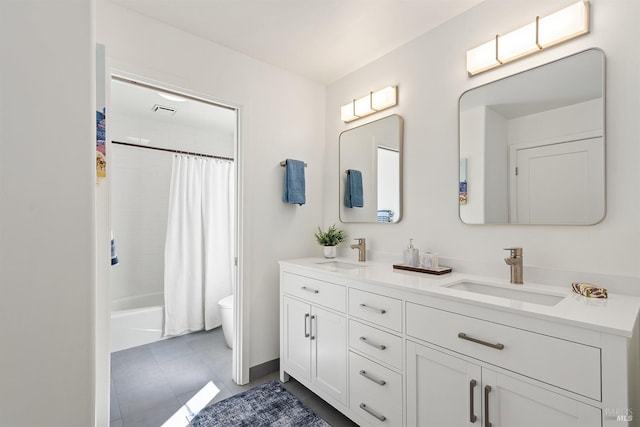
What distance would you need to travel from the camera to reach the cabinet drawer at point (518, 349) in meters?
0.90

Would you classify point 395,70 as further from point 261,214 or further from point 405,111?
point 261,214

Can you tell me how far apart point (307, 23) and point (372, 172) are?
1125 mm

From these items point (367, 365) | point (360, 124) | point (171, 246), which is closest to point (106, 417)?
point (367, 365)

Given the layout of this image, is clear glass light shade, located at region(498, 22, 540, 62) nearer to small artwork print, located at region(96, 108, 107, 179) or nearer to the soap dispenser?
the soap dispenser

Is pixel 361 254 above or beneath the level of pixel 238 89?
beneath

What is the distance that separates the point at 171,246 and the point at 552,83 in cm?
340

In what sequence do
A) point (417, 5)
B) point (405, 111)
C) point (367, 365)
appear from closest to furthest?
point (367, 365) < point (417, 5) < point (405, 111)

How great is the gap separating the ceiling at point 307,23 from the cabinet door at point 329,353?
1.85 meters

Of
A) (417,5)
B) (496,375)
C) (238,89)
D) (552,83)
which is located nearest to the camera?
(496,375)

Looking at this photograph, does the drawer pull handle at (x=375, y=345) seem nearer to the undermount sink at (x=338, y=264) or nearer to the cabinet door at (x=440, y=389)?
the cabinet door at (x=440, y=389)

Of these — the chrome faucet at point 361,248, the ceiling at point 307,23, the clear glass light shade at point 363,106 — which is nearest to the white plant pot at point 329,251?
the chrome faucet at point 361,248

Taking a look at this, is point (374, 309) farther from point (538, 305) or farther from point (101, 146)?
point (101, 146)

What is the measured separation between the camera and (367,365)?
157cm

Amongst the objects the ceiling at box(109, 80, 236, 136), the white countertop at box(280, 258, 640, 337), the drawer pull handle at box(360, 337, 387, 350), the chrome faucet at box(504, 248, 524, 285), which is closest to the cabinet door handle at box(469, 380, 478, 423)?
the white countertop at box(280, 258, 640, 337)
